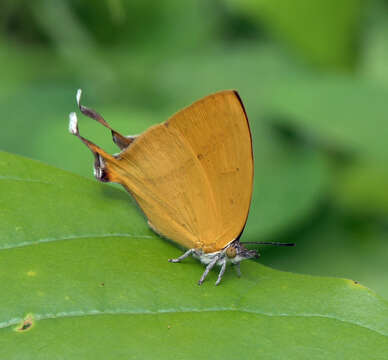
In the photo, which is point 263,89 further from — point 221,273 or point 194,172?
point 221,273

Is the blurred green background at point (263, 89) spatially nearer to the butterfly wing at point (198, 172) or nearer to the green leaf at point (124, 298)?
the butterfly wing at point (198, 172)

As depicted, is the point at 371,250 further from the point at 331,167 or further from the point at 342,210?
the point at 331,167

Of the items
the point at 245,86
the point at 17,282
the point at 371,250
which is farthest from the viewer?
the point at 245,86

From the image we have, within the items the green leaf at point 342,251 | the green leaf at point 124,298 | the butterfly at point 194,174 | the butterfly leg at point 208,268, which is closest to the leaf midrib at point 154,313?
the green leaf at point 124,298

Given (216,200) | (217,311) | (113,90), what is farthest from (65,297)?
(113,90)

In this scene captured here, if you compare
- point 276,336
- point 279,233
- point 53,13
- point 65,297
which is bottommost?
point 279,233

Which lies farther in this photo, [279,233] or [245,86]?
[245,86]
